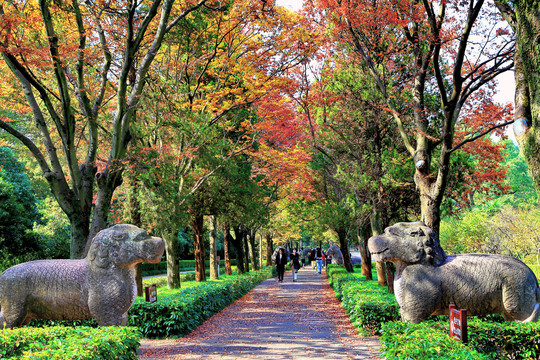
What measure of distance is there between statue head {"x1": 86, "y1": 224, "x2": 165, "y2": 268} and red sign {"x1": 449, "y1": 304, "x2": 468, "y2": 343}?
3.99m

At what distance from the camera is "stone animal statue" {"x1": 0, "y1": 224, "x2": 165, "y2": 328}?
6.07 m

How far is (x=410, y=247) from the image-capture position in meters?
6.01

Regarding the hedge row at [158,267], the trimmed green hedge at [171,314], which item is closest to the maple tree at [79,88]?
the trimmed green hedge at [171,314]

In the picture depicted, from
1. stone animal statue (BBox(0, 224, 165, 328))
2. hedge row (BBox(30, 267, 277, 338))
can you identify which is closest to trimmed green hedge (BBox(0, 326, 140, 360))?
stone animal statue (BBox(0, 224, 165, 328))

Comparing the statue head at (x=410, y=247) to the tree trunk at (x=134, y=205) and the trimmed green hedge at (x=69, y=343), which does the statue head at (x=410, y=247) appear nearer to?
the trimmed green hedge at (x=69, y=343)

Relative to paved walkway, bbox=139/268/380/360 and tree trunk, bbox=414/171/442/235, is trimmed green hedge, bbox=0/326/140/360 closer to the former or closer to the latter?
paved walkway, bbox=139/268/380/360

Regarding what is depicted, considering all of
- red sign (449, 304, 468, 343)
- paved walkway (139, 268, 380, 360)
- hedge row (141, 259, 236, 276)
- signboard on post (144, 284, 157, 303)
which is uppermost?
signboard on post (144, 284, 157, 303)

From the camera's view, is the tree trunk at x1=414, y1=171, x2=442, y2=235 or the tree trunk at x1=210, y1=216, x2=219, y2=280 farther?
the tree trunk at x1=210, y1=216, x2=219, y2=280

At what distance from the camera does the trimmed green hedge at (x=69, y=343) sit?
4.05 m

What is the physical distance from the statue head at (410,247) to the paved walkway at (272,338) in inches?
76.5

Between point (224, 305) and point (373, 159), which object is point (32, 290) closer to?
point (224, 305)

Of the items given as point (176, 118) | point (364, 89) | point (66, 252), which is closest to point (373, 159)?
point (364, 89)

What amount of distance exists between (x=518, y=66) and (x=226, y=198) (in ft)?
41.4

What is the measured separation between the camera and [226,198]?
1634 centimetres
